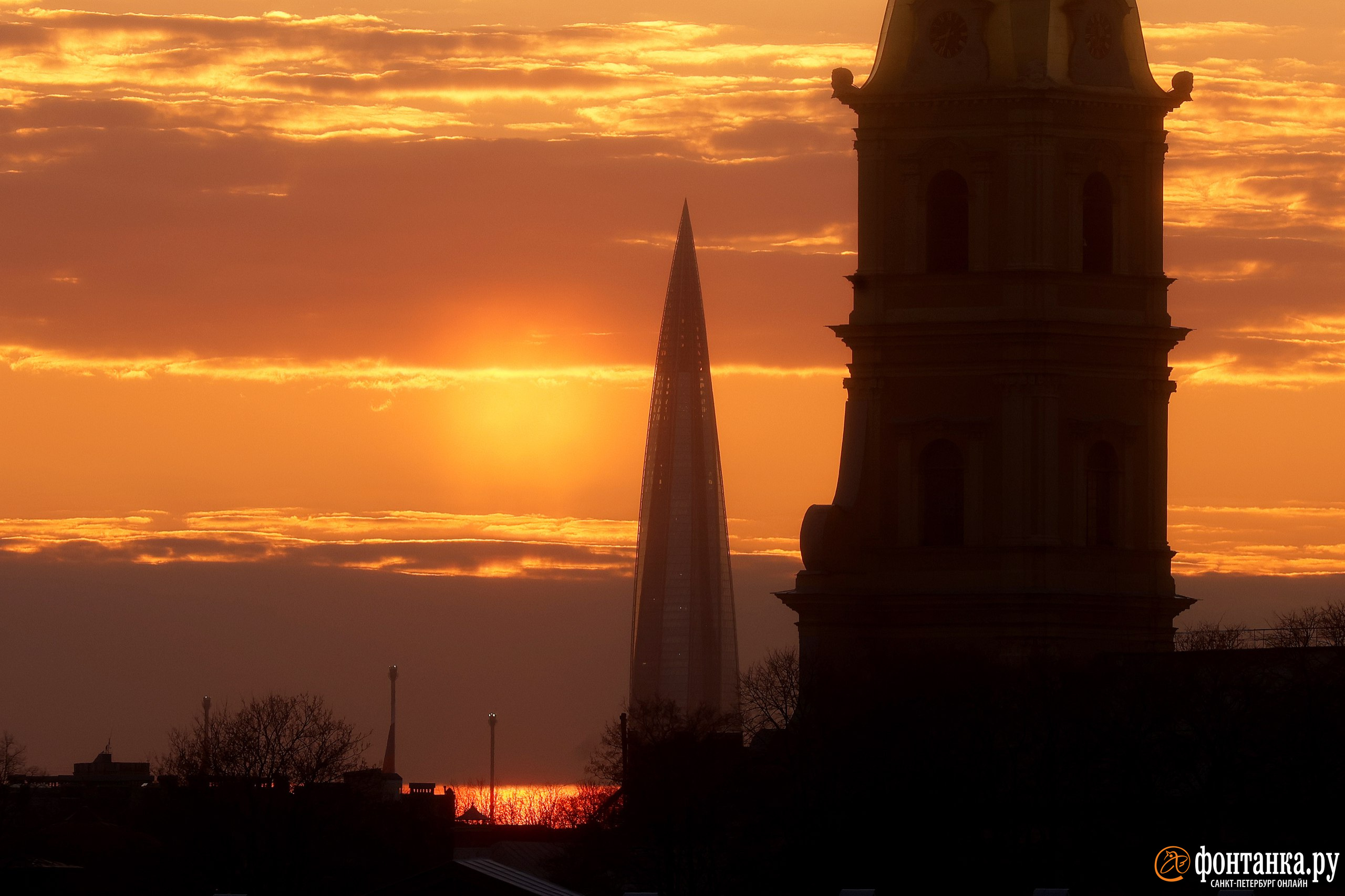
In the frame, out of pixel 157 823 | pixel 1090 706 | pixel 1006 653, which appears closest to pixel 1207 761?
pixel 1090 706

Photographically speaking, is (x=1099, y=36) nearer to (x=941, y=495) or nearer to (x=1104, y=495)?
(x=1104, y=495)

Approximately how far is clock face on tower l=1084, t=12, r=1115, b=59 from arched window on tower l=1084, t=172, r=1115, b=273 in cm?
352

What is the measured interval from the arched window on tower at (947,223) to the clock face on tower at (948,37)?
3452 millimetres

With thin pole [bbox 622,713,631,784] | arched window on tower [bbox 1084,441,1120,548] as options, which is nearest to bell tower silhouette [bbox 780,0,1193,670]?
arched window on tower [bbox 1084,441,1120,548]

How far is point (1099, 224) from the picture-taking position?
4245 inches

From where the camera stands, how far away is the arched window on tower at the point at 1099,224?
108 metres

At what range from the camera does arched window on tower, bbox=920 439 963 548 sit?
10688 centimetres

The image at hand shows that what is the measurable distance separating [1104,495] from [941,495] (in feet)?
15.6

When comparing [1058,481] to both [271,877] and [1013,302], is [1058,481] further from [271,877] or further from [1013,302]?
[271,877]
